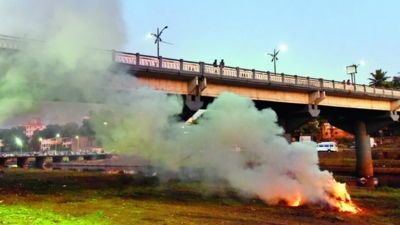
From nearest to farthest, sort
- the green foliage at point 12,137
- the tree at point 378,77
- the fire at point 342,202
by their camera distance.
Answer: the fire at point 342,202, the tree at point 378,77, the green foliage at point 12,137

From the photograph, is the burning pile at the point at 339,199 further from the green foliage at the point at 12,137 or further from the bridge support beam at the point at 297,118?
the green foliage at the point at 12,137

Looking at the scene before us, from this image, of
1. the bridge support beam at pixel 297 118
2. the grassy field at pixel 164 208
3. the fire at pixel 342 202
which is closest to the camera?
the grassy field at pixel 164 208

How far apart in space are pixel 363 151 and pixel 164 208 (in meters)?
35.9

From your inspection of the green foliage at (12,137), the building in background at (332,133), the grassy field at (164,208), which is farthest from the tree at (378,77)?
the green foliage at (12,137)

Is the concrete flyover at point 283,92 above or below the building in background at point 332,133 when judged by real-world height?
above

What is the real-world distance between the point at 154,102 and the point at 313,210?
11.6 metres

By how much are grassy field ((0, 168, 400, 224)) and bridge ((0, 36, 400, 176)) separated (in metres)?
7.44

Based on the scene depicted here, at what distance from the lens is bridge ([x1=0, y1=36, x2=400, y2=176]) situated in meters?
21.8

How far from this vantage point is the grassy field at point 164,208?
11.5 m

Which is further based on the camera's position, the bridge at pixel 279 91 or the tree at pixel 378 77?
the tree at pixel 378 77

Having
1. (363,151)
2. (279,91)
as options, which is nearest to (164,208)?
(279,91)

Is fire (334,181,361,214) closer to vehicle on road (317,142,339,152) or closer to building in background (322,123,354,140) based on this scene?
vehicle on road (317,142,339,152)

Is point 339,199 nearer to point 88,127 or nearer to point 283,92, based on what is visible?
point 283,92

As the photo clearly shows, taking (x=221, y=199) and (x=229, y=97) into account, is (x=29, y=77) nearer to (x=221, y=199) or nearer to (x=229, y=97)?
(x=229, y=97)
